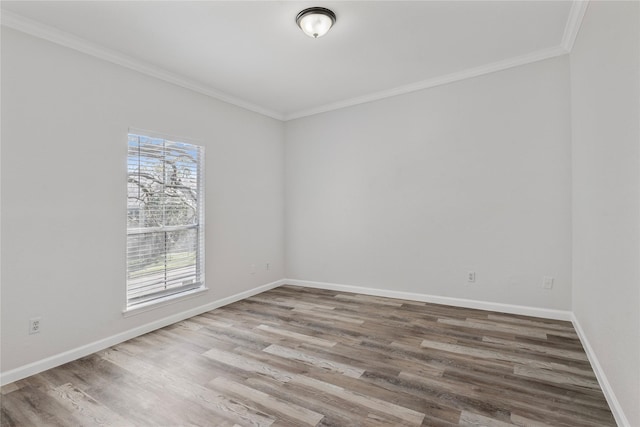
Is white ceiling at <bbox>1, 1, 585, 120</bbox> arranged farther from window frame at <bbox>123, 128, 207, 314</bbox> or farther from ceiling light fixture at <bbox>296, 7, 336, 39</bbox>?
window frame at <bbox>123, 128, 207, 314</bbox>

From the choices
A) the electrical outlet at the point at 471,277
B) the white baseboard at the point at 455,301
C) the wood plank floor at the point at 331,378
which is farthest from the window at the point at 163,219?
the electrical outlet at the point at 471,277

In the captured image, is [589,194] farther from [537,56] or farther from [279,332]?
[279,332]

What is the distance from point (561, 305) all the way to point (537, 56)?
2570 mm

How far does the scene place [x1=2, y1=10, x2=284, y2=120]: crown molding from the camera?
239 centimetres

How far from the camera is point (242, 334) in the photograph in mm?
3104

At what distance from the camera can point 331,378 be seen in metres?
2.26

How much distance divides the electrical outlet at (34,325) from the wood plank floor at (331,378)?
0.34m

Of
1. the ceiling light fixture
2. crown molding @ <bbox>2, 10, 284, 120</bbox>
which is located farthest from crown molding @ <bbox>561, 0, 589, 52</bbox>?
crown molding @ <bbox>2, 10, 284, 120</bbox>

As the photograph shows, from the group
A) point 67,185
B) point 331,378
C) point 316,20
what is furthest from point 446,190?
point 67,185

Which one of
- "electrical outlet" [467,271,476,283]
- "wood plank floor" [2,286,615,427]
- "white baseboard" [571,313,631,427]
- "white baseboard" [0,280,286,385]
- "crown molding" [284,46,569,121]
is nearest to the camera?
"white baseboard" [571,313,631,427]

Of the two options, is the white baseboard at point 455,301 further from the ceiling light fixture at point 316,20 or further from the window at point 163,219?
the ceiling light fixture at point 316,20

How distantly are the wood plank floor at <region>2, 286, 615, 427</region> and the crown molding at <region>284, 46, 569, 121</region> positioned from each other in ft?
8.87

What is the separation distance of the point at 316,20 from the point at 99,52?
79.1 inches

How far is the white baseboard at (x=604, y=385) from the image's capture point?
1663 millimetres
